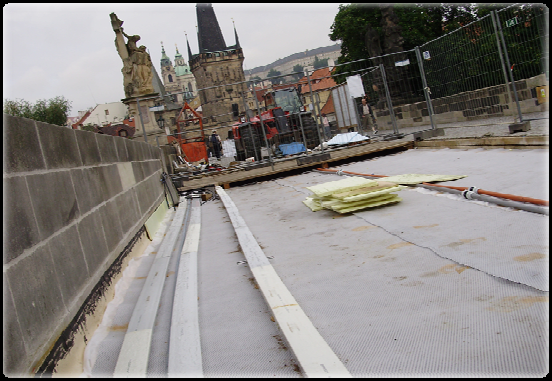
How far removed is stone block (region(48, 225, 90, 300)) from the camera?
2.73 m

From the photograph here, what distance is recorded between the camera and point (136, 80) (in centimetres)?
1365

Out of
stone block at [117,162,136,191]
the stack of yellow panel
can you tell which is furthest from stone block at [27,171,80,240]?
the stack of yellow panel

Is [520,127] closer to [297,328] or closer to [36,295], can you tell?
[297,328]

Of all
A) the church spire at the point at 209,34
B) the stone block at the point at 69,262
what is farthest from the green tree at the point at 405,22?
the church spire at the point at 209,34

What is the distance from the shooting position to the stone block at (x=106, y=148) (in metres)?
4.85

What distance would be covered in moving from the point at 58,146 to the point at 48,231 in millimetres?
867

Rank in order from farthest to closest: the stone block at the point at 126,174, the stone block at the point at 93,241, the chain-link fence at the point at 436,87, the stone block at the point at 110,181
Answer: the chain-link fence at the point at 436,87, the stone block at the point at 126,174, the stone block at the point at 110,181, the stone block at the point at 93,241

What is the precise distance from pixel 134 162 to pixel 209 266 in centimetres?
321

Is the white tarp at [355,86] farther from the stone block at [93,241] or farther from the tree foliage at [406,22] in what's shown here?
the tree foliage at [406,22]

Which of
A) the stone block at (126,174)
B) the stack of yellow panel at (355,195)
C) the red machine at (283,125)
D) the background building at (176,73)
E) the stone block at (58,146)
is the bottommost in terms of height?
the stack of yellow panel at (355,195)

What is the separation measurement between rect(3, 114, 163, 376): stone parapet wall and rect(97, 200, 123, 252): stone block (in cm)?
1

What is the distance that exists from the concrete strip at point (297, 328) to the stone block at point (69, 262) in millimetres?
1095

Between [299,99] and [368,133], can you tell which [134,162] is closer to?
[299,99]

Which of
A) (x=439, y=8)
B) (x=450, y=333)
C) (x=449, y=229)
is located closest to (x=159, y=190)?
(x=449, y=229)
